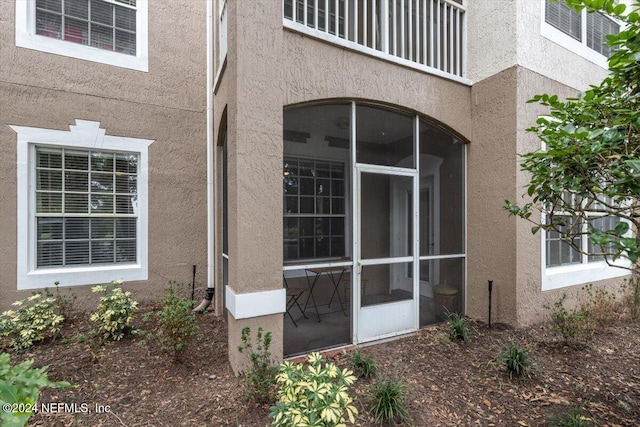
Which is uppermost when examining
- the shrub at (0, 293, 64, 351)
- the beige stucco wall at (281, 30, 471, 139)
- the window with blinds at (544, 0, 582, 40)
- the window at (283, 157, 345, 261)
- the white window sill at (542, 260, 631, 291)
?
the window with blinds at (544, 0, 582, 40)

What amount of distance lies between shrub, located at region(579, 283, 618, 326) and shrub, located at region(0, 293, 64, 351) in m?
7.62

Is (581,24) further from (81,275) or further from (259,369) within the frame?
(81,275)

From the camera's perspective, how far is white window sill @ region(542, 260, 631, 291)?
4922 mm

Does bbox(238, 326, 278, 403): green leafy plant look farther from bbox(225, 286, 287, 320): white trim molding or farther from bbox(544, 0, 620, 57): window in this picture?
Result: bbox(544, 0, 620, 57): window

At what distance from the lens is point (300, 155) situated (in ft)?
12.6

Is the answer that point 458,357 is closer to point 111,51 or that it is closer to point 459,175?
point 459,175

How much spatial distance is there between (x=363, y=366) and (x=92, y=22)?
656 centimetres

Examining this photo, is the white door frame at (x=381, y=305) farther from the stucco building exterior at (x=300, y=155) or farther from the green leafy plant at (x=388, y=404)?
the green leafy plant at (x=388, y=404)

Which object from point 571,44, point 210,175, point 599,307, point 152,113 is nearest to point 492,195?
point 599,307

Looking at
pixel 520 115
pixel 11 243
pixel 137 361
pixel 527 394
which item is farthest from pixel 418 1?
pixel 11 243

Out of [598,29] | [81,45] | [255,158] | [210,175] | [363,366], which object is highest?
[598,29]

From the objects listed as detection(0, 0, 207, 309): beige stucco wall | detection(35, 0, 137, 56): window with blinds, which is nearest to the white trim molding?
detection(0, 0, 207, 309): beige stucco wall

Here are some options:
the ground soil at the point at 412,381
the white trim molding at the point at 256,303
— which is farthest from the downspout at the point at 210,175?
the white trim molding at the point at 256,303

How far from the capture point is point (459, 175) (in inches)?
202
